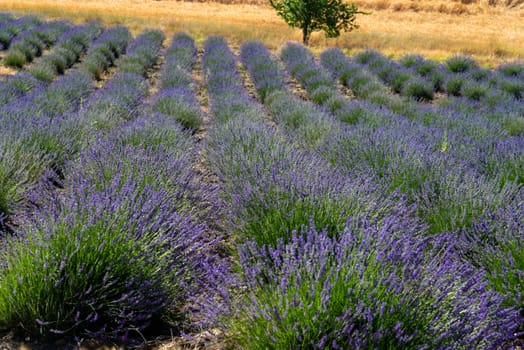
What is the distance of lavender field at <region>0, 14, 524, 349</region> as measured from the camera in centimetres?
200

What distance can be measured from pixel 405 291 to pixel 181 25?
19.4m

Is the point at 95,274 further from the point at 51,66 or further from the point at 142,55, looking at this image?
the point at 142,55

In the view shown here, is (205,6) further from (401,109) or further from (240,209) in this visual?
(240,209)

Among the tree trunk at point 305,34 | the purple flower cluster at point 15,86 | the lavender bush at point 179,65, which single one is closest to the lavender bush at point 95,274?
the purple flower cluster at point 15,86

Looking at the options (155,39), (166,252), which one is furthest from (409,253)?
(155,39)

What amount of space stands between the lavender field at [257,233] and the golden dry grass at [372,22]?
487 inches

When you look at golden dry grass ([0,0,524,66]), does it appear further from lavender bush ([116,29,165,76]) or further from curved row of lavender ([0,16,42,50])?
curved row of lavender ([0,16,42,50])

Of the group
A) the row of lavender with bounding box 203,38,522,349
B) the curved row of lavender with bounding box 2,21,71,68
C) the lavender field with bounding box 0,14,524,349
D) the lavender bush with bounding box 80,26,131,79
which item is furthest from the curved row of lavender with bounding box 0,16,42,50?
the row of lavender with bounding box 203,38,522,349

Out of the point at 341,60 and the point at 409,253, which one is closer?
the point at 409,253

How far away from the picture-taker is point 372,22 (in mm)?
31859

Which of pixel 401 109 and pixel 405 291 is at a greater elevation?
pixel 405 291

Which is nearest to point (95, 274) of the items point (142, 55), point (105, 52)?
point (142, 55)

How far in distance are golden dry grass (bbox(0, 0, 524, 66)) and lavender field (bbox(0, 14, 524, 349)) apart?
40.6 ft

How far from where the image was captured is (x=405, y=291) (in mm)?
2025
